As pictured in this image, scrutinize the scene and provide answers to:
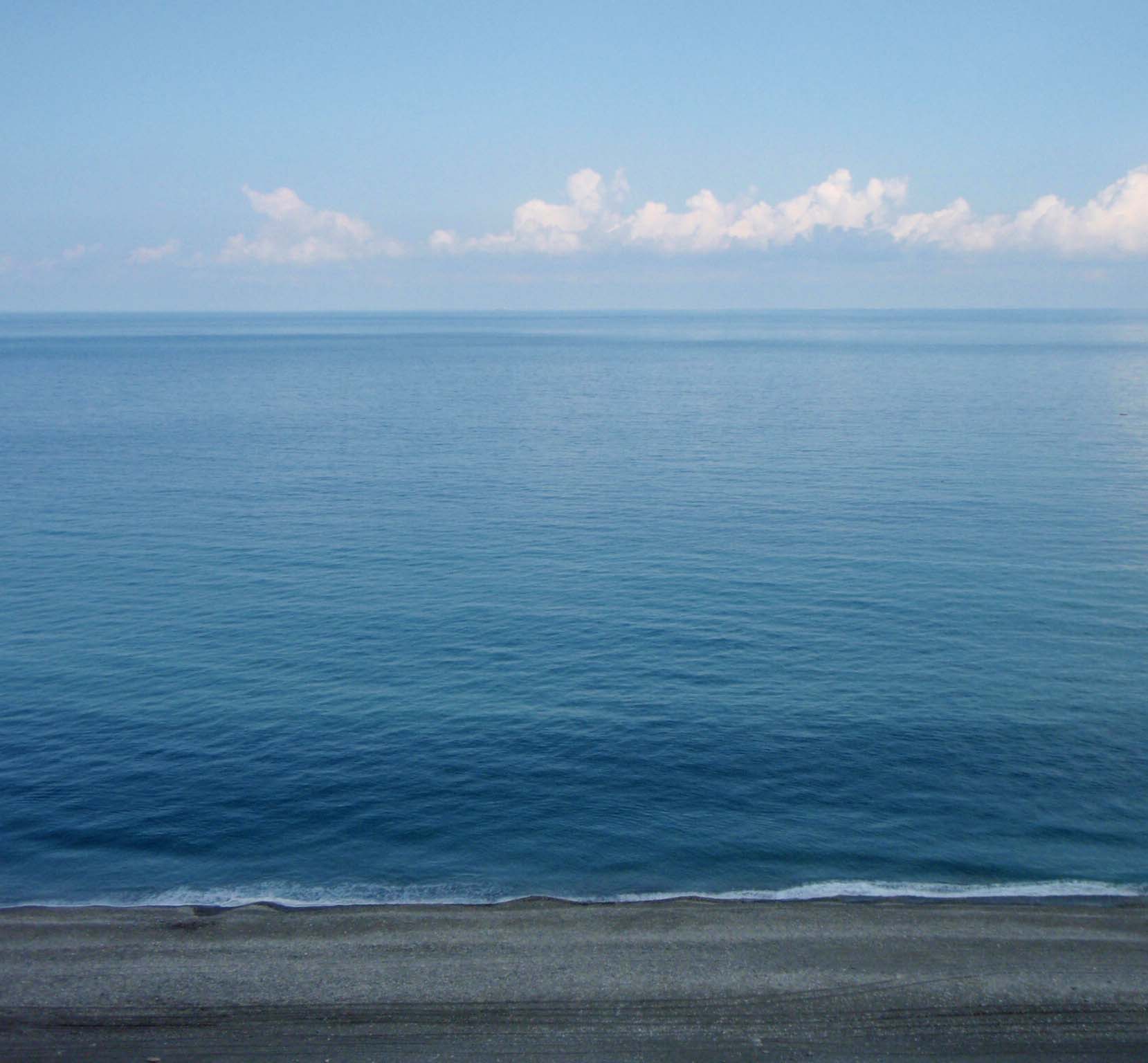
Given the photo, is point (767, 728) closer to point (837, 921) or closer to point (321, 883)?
point (837, 921)

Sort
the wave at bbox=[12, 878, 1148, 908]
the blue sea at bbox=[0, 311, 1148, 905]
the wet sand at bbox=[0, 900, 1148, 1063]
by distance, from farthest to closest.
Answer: the blue sea at bbox=[0, 311, 1148, 905] < the wave at bbox=[12, 878, 1148, 908] < the wet sand at bbox=[0, 900, 1148, 1063]

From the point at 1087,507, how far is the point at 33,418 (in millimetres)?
159249

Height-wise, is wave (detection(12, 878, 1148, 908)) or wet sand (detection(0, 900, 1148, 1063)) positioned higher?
wet sand (detection(0, 900, 1148, 1063))

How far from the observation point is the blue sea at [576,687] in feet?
148

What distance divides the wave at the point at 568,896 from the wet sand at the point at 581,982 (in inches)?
37.0

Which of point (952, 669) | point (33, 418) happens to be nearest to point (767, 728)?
point (952, 669)

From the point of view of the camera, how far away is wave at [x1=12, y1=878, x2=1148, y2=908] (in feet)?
137

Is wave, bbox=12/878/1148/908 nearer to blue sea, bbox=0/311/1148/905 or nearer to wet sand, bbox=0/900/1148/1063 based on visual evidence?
blue sea, bbox=0/311/1148/905

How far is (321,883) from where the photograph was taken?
43.4 metres

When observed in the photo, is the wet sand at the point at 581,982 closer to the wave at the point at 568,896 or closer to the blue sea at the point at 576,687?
the wave at the point at 568,896

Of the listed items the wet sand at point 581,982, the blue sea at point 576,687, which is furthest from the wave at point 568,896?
the wet sand at point 581,982

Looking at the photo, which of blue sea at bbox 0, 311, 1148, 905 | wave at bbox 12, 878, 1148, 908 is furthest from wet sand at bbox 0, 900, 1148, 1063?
blue sea at bbox 0, 311, 1148, 905

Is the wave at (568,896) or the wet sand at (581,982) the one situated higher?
the wet sand at (581,982)

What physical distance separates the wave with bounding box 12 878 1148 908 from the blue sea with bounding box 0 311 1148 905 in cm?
17
